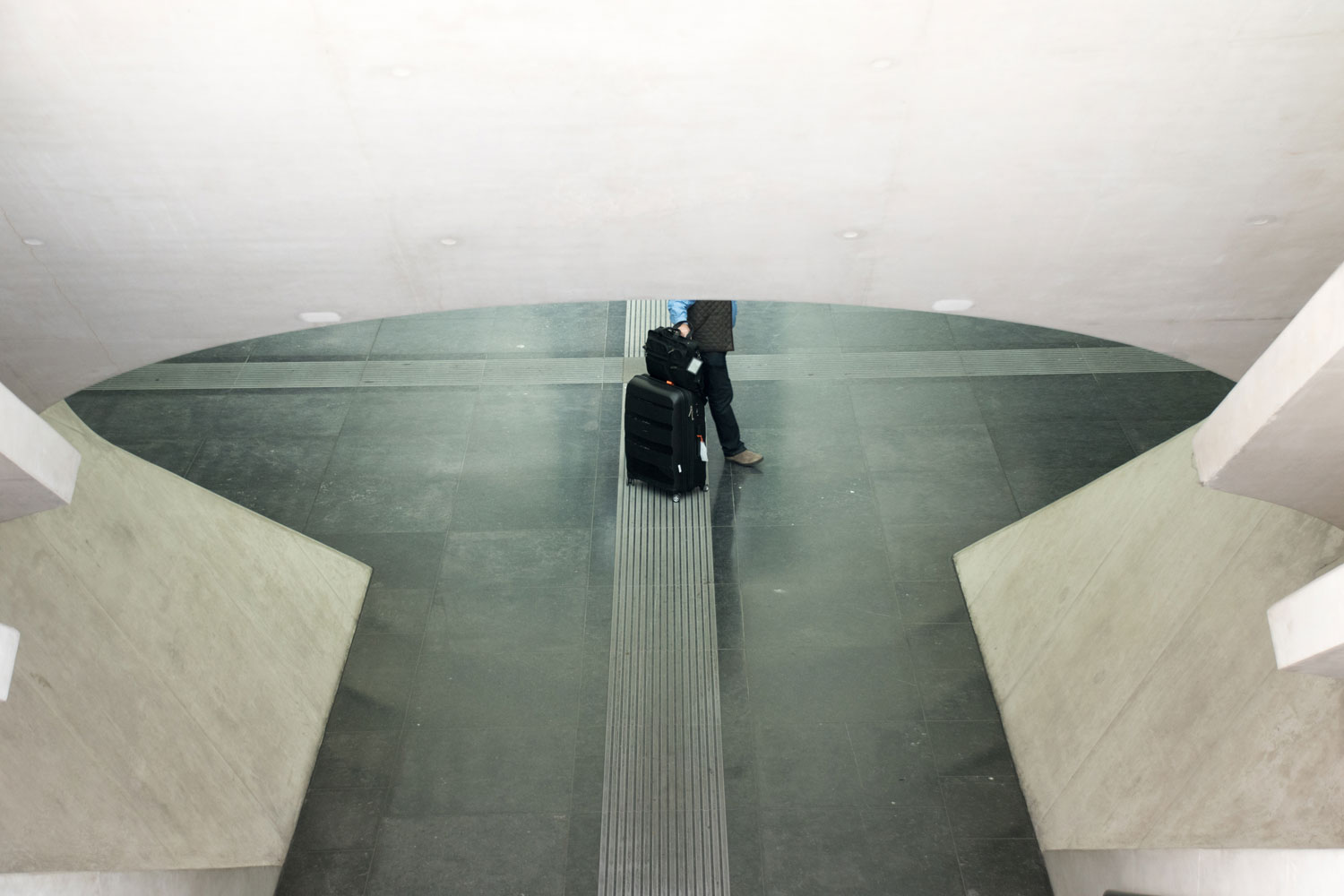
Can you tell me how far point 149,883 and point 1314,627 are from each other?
4.43 m

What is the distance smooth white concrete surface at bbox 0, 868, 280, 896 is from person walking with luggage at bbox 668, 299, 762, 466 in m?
4.06

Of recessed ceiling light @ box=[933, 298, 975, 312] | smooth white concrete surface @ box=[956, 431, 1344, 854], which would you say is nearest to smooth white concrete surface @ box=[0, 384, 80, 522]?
recessed ceiling light @ box=[933, 298, 975, 312]

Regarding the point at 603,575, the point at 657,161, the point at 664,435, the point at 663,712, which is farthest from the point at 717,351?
the point at 657,161

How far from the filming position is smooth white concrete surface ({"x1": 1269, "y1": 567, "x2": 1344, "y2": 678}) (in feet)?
8.87

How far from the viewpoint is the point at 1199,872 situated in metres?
3.83

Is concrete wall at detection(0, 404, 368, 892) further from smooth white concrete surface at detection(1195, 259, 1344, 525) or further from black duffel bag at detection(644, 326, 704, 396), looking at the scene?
smooth white concrete surface at detection(1195, 259, 1344, 525)

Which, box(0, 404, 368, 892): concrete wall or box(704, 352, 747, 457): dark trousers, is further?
box(704, 352, 747, 457): dark trousers

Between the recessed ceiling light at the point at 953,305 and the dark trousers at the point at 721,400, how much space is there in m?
2.58

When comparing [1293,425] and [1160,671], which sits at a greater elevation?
[1293,425]

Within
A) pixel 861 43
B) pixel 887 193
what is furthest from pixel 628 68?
pixel 887 193

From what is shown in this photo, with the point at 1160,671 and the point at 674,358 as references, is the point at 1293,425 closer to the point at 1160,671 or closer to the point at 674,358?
the point at 1160,671

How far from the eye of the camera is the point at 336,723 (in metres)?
6.01

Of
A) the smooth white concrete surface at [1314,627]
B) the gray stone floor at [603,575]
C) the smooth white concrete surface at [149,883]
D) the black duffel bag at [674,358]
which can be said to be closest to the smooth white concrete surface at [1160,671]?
the gray stone floor at [603,575]

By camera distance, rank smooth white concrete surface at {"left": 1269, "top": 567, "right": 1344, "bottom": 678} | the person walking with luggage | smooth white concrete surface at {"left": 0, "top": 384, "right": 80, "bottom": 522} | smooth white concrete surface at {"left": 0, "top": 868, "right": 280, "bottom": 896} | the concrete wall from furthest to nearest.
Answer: the person walking with luggage
the concrete wall
smooth white concrete surface at {"left": 0, "top": 868, "right": 280, "bottom": 896}
smooth white concrete surface at {"left": 0, "top": 384, "right": 80, "bottom": 522}
smooth white concrete surface at {"left": 1269, "top": 567, "right": 1344, "bottom": 678}
